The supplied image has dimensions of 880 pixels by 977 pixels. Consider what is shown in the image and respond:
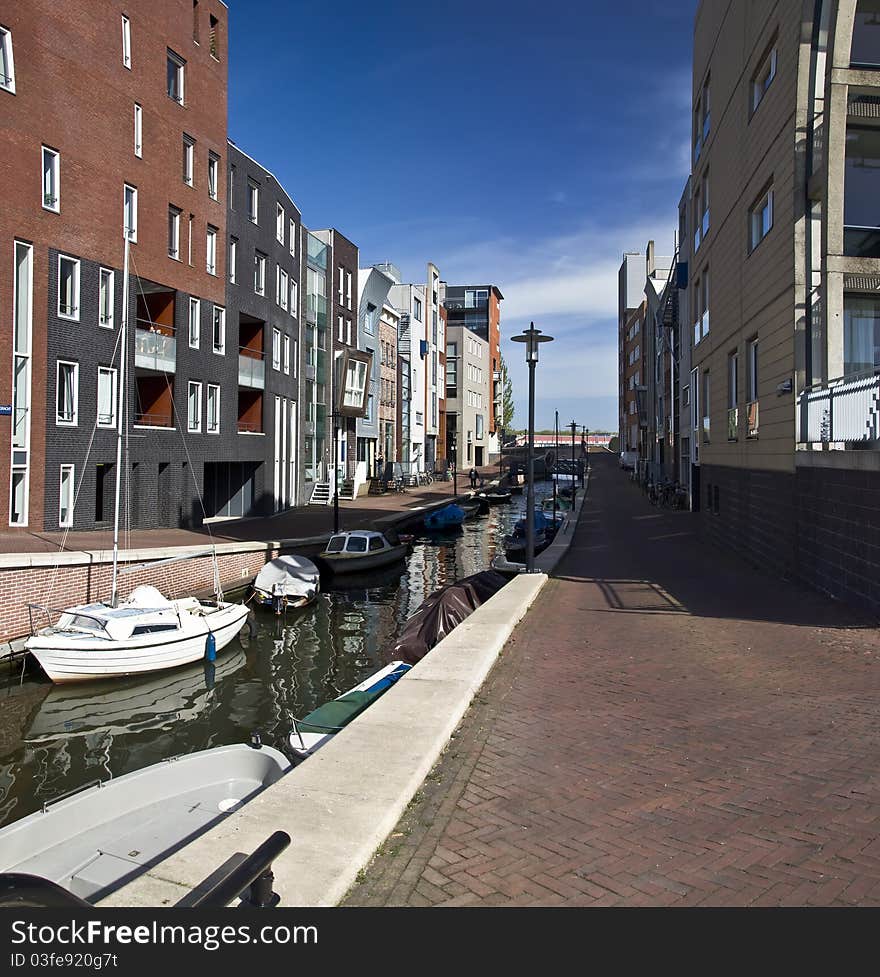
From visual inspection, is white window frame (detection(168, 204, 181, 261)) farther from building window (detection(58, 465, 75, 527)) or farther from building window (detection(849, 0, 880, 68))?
building window (detection(849, 0, 880, 68))

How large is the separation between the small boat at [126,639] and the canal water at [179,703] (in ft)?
1.05

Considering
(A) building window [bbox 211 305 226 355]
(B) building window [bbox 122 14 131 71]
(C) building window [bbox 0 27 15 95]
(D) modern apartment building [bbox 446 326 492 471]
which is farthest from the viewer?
(D) modern apartment building [bbox 446 326 492 471]

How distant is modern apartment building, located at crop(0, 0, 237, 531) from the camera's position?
23.9 m

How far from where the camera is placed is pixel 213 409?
114 feet

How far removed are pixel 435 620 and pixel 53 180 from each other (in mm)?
19463

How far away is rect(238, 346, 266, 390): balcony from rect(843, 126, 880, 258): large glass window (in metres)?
26.1

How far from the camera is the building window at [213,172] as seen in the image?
112 feet

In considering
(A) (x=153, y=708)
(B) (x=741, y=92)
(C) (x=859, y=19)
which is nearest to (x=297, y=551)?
(A) (x=153, y=708)

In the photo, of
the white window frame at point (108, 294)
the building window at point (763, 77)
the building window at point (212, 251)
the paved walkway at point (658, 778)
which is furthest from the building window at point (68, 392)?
the building window at point (763, 77)

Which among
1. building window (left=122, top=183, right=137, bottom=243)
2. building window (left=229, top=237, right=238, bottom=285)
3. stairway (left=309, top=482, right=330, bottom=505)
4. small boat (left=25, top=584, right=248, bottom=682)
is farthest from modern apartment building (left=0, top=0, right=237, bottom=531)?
stairway (left=309, top=482, right=330, bottom=505)

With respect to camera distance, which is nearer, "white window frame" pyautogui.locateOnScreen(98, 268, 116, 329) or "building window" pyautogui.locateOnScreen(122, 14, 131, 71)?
"white window frame" pyautogui.locateOnScreen(98, 268, 116, 329)

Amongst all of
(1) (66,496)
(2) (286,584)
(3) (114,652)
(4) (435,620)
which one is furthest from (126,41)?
(4) (435,620)

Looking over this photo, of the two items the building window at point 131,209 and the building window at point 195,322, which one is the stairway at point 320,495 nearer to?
the building window at point 195,322

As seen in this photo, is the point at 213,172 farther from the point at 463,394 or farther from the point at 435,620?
the point at 463,394
